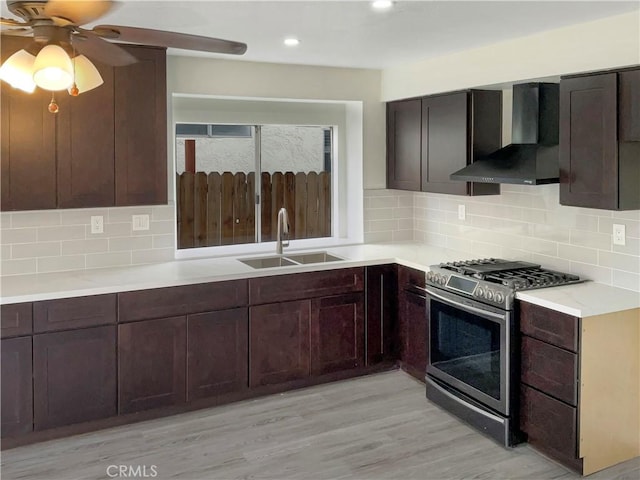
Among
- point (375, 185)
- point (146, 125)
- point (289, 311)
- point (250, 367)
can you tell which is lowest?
point (250, 367)

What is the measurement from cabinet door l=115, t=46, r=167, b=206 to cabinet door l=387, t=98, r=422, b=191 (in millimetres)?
1894

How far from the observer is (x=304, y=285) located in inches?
160

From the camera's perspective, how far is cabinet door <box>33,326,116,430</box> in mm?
3326

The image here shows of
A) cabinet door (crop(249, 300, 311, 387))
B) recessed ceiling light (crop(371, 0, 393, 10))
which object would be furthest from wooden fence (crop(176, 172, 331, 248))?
recessed ceiling light (crop(371, 0, 393, 10))

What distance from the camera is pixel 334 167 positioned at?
16.8ft

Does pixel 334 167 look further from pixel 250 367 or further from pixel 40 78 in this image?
pixel 40 78

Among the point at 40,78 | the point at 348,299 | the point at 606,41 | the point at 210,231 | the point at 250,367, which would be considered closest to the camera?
the point at 40,78

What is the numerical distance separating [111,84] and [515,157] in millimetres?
2515

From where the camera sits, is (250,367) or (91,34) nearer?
(91,34)

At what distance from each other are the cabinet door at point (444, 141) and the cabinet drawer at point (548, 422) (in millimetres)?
1508

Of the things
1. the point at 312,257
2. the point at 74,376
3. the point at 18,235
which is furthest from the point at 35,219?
the point at 312,257

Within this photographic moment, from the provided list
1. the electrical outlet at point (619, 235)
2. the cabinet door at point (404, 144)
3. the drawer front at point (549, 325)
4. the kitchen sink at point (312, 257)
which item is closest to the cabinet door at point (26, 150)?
the kitchen sink at point (312, 257)

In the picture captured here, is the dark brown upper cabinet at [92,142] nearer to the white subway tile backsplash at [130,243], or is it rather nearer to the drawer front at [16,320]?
the white subway tile backsplash at [130,243]

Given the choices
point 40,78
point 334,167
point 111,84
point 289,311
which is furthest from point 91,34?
point 334,167
